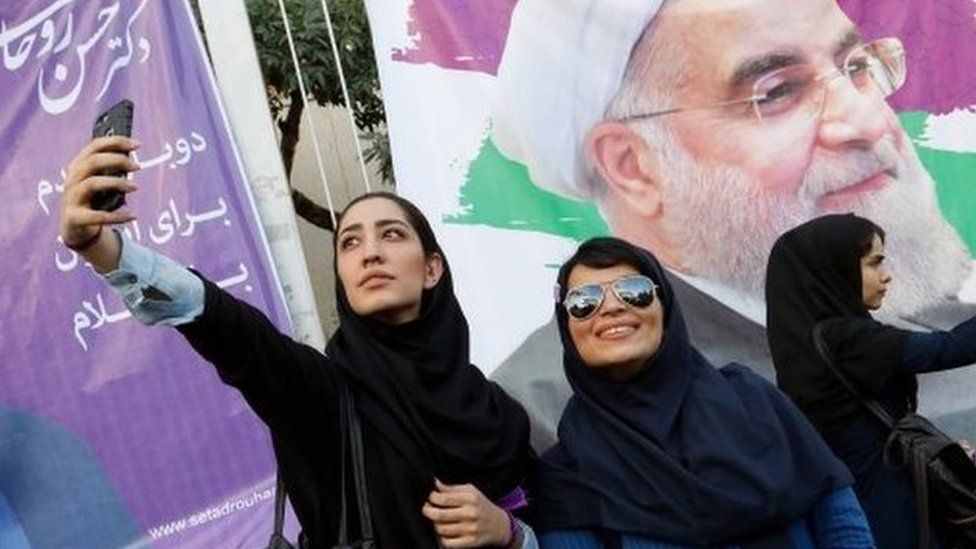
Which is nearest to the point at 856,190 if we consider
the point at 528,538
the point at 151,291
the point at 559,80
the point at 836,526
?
the point at 559,80

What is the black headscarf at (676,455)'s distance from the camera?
54.8 inches

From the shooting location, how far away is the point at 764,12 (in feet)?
10.3

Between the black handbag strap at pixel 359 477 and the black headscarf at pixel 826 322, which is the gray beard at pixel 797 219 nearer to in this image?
the black headscarf at pixel 826 322

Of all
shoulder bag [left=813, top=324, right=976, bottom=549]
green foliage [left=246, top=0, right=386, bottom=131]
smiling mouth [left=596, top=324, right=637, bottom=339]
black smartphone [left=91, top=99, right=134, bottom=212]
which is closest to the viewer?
black smartphone [left=91, top=99, right=134, bottom=212]

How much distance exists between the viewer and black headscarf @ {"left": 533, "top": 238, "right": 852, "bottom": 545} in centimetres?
139

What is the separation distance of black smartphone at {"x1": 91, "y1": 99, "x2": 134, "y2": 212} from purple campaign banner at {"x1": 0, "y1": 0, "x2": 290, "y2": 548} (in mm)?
1630

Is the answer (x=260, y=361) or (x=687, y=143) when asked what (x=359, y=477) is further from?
(x=687, y=143)

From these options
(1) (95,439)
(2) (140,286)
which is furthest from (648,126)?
(2) (140,286)

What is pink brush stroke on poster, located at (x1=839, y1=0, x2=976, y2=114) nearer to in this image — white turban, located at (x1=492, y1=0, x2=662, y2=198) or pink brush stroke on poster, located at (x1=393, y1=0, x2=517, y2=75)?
white turban, located at (x1=492, y1=0, x2=662, y2=198)

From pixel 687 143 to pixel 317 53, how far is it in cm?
161

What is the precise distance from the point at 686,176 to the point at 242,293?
1262 millimetres

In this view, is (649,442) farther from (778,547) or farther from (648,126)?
(648,126)

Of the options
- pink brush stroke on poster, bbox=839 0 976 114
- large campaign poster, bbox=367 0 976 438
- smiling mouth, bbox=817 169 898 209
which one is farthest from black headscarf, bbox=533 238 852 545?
pink brush stroke on poster, bbox=839 0 976 114

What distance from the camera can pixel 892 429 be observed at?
80.2 inches
